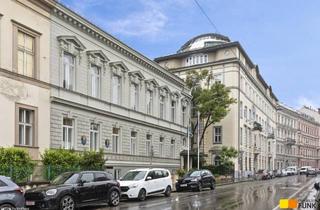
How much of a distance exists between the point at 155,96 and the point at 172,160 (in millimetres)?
7736

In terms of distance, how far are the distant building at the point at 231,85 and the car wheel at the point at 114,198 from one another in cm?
4284

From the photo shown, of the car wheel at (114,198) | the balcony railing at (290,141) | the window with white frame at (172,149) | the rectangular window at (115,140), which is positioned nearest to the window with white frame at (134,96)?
the rectangular window at (115,140)

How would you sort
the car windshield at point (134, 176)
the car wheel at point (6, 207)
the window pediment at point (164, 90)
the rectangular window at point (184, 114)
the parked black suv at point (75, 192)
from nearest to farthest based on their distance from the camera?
the car wheel at point (6, 207), the parked black suv at point (75, 192), the car windshield at point (134, 176), the window pediment at point (164, 90), the rectangular window at point (184, 114)

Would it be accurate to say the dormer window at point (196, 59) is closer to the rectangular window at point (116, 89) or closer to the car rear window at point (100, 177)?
the rectangular window at point (116, 89)

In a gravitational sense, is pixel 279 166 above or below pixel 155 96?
below

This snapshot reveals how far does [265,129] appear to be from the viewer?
100 meters

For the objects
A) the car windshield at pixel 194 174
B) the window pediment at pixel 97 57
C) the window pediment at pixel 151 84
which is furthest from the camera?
the window pediment at pixel 151 84

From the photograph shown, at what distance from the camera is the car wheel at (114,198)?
2155 cm

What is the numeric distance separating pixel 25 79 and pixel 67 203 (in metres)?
10.6

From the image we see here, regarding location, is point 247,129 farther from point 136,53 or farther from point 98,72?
point 98,72

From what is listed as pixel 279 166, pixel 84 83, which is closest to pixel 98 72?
pixel 84 83

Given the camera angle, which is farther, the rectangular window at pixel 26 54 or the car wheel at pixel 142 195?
the rectangular window at pixel 26 54

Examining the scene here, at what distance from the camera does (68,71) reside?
3197cm


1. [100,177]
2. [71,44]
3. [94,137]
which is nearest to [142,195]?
[100,177]
